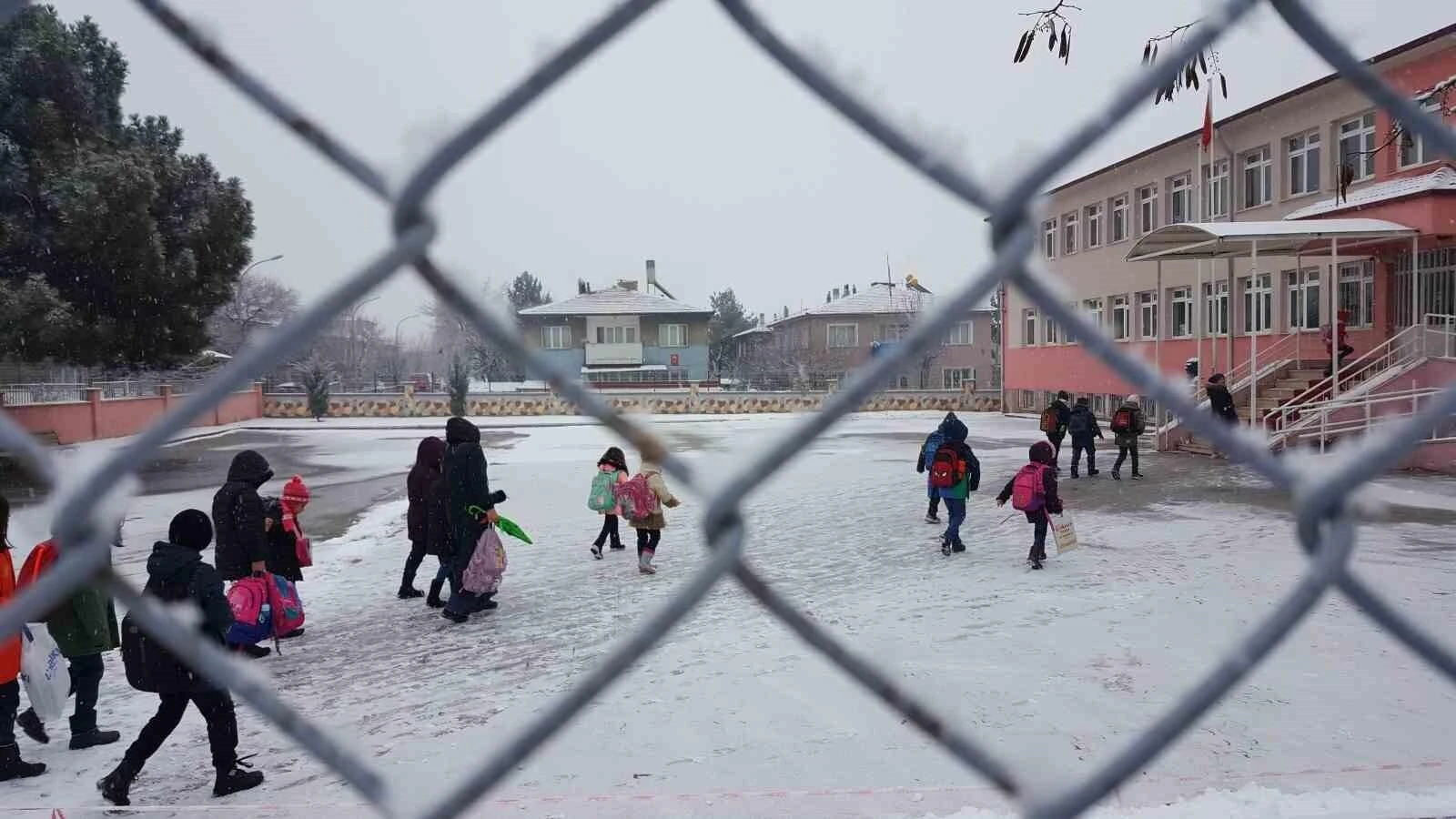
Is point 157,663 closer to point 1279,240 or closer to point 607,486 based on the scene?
point 607,486

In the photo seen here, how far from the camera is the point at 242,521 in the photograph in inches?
233

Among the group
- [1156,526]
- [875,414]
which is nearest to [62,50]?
[1156,526]

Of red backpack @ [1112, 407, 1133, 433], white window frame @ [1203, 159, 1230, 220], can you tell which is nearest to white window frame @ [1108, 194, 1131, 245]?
white window frame @ [1203, 159, 1230, 220]

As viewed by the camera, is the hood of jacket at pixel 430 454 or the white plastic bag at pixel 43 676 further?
the hood of jacket at pixel 430 454

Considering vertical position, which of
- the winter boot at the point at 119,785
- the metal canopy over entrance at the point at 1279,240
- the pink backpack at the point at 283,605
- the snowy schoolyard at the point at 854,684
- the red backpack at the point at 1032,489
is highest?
the metal canopy over entrance at the point at 1279,240

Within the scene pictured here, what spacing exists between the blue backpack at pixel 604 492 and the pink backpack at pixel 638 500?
55cm

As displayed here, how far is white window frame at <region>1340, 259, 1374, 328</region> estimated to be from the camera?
1867 centimetres

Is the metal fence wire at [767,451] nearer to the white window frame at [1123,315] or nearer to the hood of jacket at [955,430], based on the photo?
the hood of jacket at [955,430]

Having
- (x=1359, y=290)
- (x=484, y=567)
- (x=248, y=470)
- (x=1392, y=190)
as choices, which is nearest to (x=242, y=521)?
(x=248, y=470)

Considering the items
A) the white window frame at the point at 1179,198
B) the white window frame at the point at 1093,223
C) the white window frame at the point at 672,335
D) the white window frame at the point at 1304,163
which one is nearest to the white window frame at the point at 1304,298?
the white window frame at the point at 1304,163

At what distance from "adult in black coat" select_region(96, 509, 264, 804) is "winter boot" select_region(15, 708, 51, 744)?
801mm

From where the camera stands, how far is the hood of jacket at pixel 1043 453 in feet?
27.7

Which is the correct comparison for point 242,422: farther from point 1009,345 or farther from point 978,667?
point 978,667

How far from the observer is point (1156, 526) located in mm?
10492
